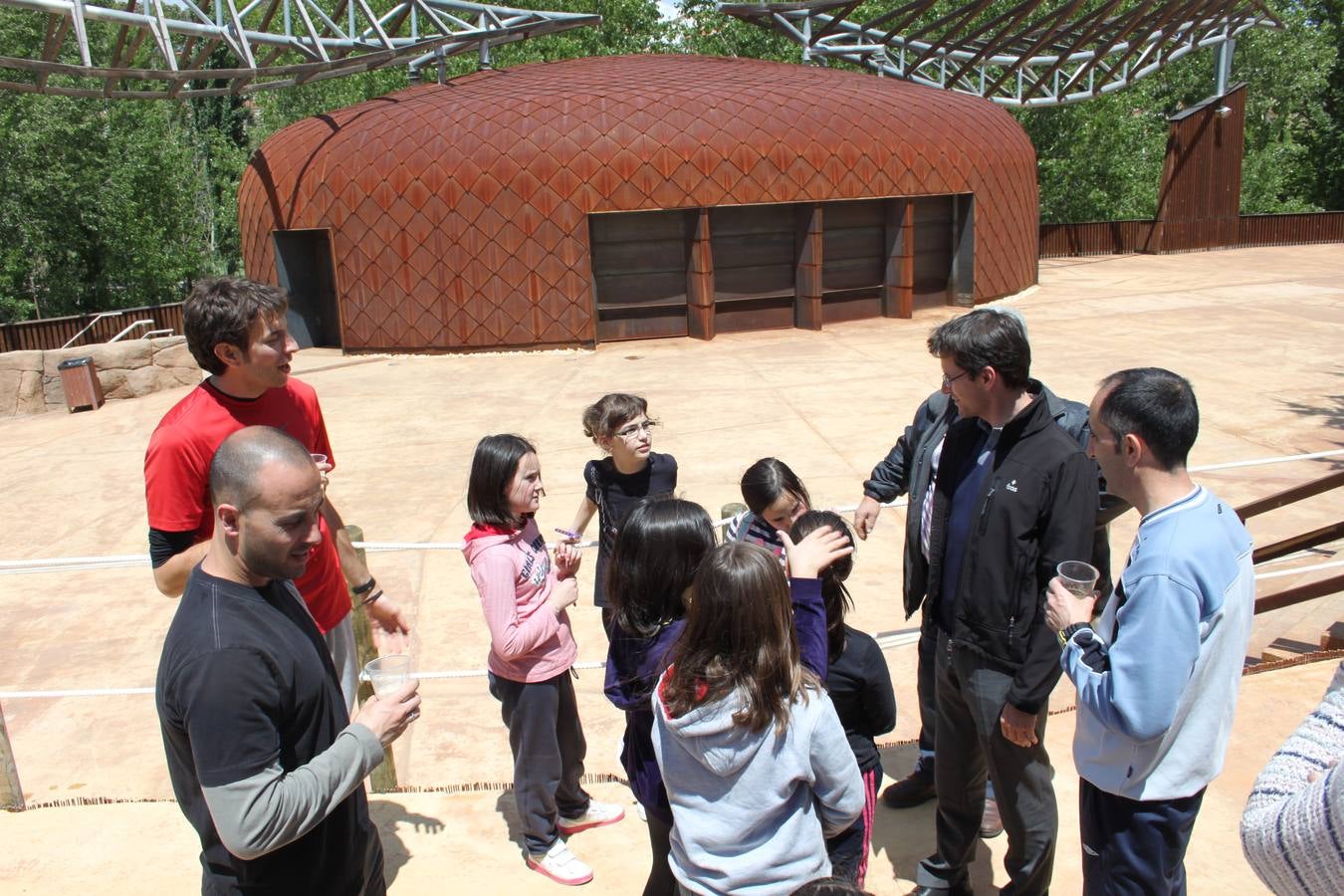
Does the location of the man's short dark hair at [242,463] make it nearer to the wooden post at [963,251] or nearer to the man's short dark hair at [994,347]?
the man's short dark hair at [994,347]

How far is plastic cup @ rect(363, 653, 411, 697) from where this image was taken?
84.3 inches

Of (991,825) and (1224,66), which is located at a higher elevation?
(1224,66)

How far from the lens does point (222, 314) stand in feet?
9.04

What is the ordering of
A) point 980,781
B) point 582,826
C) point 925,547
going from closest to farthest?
1. point 980,781
2. point 925,547
3. point 582,826

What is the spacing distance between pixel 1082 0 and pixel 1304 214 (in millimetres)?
13712

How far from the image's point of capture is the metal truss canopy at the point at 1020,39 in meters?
17.2

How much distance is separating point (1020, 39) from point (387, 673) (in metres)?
19.2

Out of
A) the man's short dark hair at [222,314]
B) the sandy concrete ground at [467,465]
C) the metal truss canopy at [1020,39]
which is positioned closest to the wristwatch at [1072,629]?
the sandy concrete ground at [467,465]

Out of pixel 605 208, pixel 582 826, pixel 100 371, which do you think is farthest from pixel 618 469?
pixel 100 371

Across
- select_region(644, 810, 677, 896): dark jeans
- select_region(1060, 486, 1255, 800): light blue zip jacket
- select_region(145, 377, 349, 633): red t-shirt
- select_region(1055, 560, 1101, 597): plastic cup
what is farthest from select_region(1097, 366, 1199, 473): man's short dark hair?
select_region(145, 377, 349, 633): red t-shirt

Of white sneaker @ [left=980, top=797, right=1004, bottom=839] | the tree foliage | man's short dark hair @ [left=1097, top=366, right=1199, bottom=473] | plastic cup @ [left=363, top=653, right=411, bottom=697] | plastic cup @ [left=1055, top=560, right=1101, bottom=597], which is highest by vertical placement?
the tree foliage

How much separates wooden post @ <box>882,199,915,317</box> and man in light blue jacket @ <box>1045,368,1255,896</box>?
13967 millimetres

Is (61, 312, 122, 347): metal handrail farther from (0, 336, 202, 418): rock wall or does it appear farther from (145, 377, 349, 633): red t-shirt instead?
(145, 377, 349, 633): red t-shirt

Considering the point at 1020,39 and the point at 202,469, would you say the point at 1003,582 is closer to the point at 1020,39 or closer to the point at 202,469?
the point at 202,469
